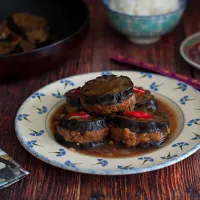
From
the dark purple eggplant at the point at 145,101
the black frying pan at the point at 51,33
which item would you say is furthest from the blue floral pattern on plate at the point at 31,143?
the black frying pan at the point at 51,33

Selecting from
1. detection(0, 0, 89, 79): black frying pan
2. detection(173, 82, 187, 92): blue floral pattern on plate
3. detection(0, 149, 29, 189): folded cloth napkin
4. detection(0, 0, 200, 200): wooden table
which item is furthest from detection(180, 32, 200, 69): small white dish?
detection(0, 149, 29, 189): folded cloth napkin

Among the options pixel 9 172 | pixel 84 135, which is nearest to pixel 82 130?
pixel 84 135

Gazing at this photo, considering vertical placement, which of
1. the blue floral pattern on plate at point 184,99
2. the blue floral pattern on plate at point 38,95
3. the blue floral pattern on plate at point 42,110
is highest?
the blue floral pattern on plate at point 184,99

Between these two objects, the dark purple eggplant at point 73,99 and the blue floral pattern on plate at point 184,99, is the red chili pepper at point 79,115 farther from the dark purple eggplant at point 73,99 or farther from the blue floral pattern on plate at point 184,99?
the blue floral pattern on plate at point 184,99

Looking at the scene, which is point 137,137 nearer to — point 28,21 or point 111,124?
point 111,124

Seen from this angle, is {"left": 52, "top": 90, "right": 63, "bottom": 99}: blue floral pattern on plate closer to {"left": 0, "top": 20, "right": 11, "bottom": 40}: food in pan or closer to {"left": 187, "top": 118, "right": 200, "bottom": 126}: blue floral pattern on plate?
{"left": 187, "top": 118, "right": 200, "bottom": 126}: blue floral pattern on plate

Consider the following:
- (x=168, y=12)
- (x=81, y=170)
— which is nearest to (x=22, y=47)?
(x=168, y=12)
